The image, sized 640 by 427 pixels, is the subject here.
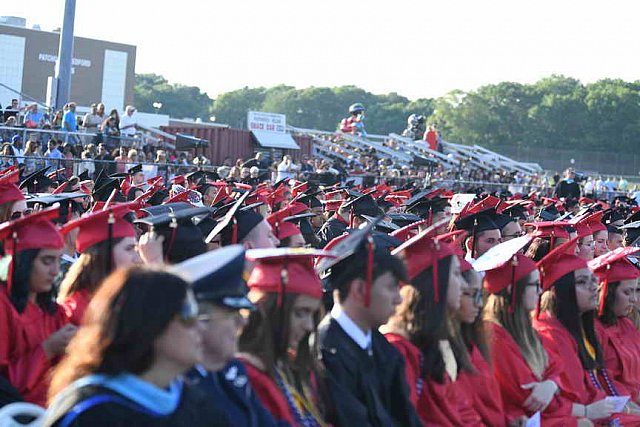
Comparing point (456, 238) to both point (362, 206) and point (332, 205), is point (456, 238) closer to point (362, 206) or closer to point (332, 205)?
point (362, 206)

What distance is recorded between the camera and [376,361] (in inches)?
167

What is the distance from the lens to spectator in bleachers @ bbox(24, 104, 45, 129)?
1803 centimetres

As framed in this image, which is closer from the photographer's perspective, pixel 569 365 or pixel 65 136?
pixel 569 365

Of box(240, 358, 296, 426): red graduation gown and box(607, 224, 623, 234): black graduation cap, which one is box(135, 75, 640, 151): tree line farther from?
box(240, 358, 296, 426): red graduation gown

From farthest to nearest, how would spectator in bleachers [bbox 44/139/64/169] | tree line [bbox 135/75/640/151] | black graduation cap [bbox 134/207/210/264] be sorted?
tree line [bbox 135/75/640/151] → spectator in bleachers [bbox 44/139/64/169] → black graduation cap [bbox 134/207/210/264]

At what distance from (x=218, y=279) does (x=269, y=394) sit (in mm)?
644

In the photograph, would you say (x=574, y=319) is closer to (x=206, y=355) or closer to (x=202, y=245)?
(x=202, y=245)

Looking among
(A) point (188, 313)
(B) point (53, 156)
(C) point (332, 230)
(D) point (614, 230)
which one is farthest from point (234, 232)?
(B) point (53, 156)

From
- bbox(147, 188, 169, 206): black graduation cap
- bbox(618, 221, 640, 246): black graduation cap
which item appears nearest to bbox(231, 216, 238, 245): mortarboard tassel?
bbox(147, 188, 169, 206): black graduation cap

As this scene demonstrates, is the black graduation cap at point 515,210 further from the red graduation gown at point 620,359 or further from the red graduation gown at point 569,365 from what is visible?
the red graduation gown at point 569,365

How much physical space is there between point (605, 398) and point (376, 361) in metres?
2.00

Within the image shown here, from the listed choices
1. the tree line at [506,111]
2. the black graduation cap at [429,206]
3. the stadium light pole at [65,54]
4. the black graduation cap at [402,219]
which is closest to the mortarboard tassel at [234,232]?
the black graduation cap at [402,219]

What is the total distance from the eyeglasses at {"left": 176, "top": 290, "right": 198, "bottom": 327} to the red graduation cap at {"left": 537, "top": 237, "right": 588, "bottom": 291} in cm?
344

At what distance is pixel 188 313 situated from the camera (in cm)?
278
